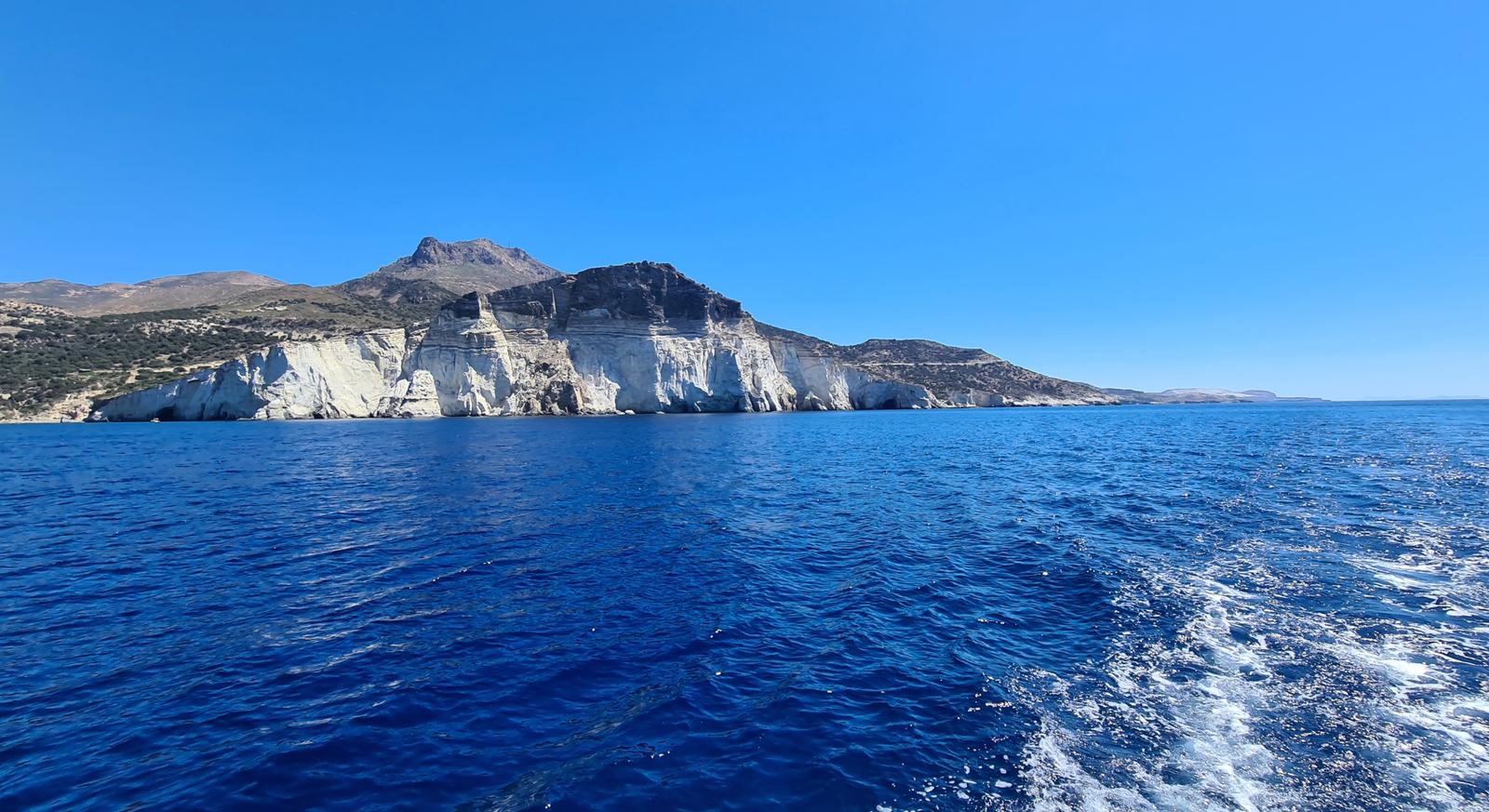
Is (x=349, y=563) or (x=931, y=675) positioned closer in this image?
(x=931, y=675)

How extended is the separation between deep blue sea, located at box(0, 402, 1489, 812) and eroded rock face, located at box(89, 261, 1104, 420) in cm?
5829

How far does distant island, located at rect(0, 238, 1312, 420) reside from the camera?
73.6 metres

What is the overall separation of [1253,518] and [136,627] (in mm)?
30698

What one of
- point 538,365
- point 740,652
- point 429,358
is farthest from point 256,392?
point 740,652

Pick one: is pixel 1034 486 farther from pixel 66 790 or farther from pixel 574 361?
pixel 574 361

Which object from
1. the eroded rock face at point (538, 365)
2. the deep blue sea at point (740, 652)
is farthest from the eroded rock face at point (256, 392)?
the deep blue sea at point (740, 652)

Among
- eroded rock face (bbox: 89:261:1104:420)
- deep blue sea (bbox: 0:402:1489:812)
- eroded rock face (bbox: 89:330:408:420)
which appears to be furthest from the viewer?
eroded rock face (bbox: 89:261:1104:420)

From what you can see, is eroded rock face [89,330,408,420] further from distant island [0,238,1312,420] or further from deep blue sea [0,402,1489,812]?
deep blue sea [0,402,1489,812]

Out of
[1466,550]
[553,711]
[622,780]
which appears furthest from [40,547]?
[1466,550]

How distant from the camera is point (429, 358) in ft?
271

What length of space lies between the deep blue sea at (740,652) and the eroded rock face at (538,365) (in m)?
58.3

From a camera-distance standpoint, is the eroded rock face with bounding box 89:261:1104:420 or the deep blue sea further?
the eroded rock face with bounding box 89:261:1104:420

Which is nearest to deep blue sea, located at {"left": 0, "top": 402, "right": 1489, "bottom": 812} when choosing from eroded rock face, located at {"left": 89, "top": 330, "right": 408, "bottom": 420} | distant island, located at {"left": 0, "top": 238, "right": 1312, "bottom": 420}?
eroded rock face, located at {"left": 89, "top": 330, "right": 408, "bottom": 420}

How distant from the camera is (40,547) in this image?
54.0 ft
